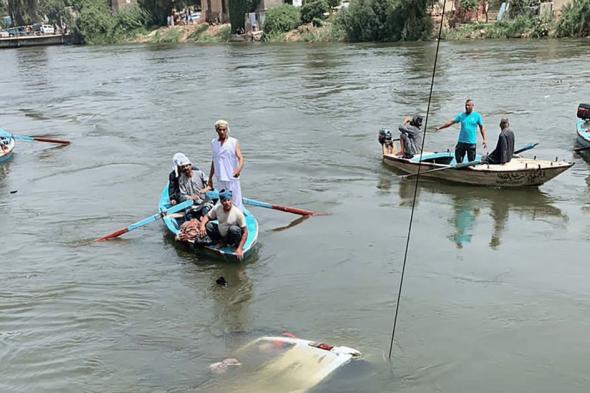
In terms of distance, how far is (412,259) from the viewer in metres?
9.96

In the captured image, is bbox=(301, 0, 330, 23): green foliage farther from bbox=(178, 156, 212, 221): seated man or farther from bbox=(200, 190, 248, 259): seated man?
bbox=(200, 190, 248, 259): seated man

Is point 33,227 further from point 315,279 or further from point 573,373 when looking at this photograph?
point 573,373

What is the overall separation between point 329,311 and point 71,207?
23.7 ft

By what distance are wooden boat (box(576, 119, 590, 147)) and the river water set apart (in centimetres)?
48

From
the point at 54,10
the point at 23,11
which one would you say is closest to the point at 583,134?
the point at 23,11

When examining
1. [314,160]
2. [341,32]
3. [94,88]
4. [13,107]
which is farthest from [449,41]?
[314,160]

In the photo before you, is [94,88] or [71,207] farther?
[94,88]

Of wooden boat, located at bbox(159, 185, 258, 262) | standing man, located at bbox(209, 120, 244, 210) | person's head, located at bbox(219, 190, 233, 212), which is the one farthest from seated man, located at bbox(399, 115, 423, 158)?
person's head, located at bbox(219, 190, 233, 212)

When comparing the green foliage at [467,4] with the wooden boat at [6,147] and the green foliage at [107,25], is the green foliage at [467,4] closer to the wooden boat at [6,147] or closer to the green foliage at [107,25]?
the wooden boat at [6,147]

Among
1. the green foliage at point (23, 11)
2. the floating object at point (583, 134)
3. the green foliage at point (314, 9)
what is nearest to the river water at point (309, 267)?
the floating object at point (583, 134)

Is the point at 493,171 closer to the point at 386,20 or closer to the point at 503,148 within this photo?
the point at 503,148

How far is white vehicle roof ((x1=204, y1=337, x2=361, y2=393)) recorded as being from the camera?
659cm

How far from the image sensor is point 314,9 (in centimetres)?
5819

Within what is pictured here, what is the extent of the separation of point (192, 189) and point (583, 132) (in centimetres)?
992
